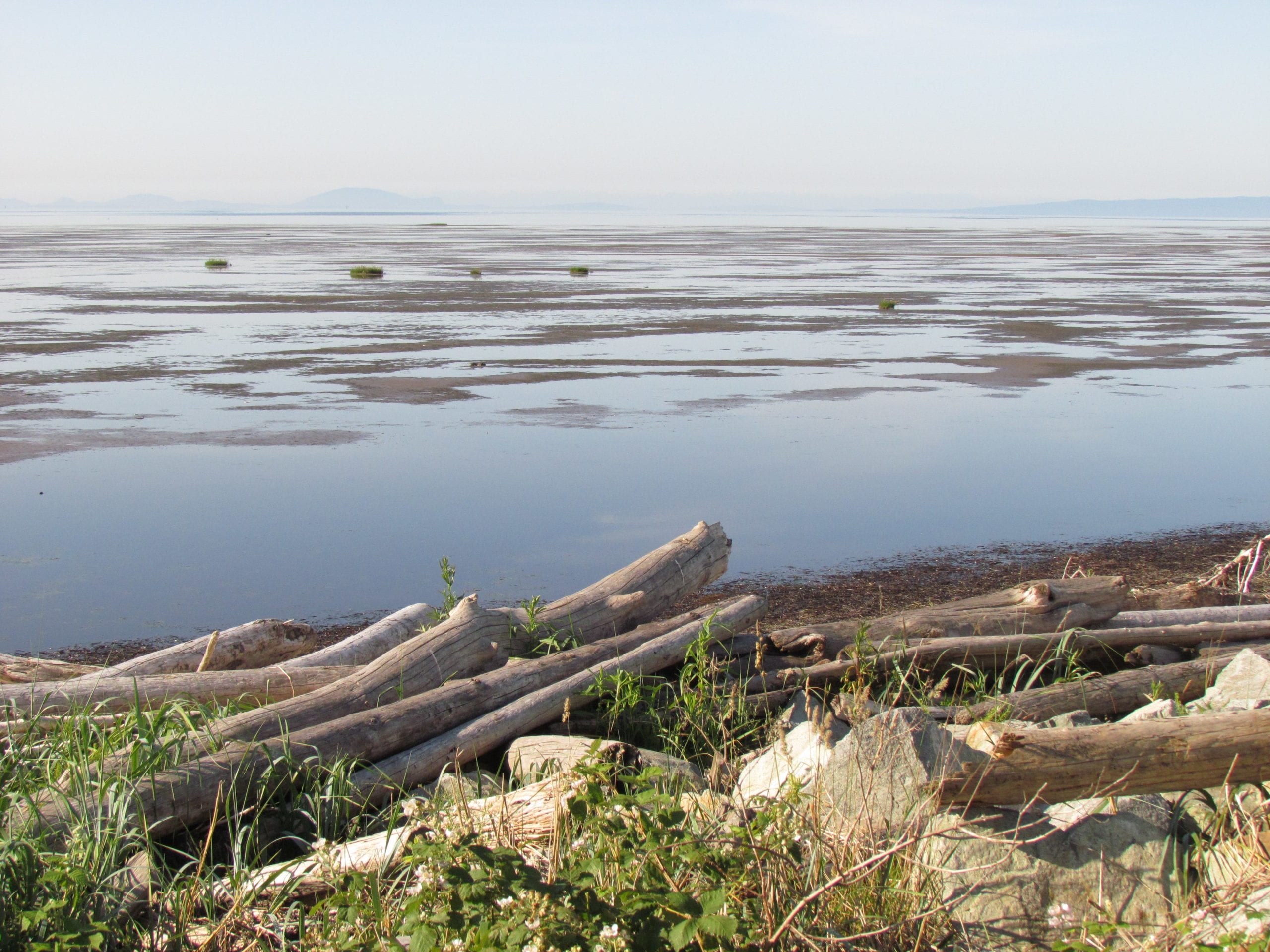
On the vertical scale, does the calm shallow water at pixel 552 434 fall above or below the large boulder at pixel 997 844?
below

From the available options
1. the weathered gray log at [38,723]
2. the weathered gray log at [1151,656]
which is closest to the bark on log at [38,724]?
the weathered gray log at [38,723]

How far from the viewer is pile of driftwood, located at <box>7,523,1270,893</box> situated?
148 inches

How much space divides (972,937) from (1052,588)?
136 inches

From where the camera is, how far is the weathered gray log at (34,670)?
562 centimetres

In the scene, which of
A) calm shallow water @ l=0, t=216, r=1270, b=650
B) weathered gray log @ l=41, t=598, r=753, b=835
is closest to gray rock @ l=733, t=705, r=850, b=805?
weathered gray log @ l=41, t=598, r=753, b=835

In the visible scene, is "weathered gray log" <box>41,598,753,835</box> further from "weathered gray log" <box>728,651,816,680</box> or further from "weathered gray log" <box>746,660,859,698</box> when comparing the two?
"weathered gray log" <box>746,660,859,698</box>

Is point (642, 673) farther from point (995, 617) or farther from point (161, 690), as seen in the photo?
point (161, 690)

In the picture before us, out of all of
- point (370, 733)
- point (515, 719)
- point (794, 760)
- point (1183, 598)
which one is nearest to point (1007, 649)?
point (1183, 598)

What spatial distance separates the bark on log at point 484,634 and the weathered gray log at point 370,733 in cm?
14

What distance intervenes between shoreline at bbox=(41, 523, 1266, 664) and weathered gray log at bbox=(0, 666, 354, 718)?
1402 mm

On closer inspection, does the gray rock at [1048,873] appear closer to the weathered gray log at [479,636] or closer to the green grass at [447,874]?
the green grass at [447,874]

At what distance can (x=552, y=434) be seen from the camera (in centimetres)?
1378

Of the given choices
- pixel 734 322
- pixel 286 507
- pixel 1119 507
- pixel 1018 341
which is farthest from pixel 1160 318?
pixel 286 507

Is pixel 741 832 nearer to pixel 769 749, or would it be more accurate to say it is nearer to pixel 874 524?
pixel 769 749
